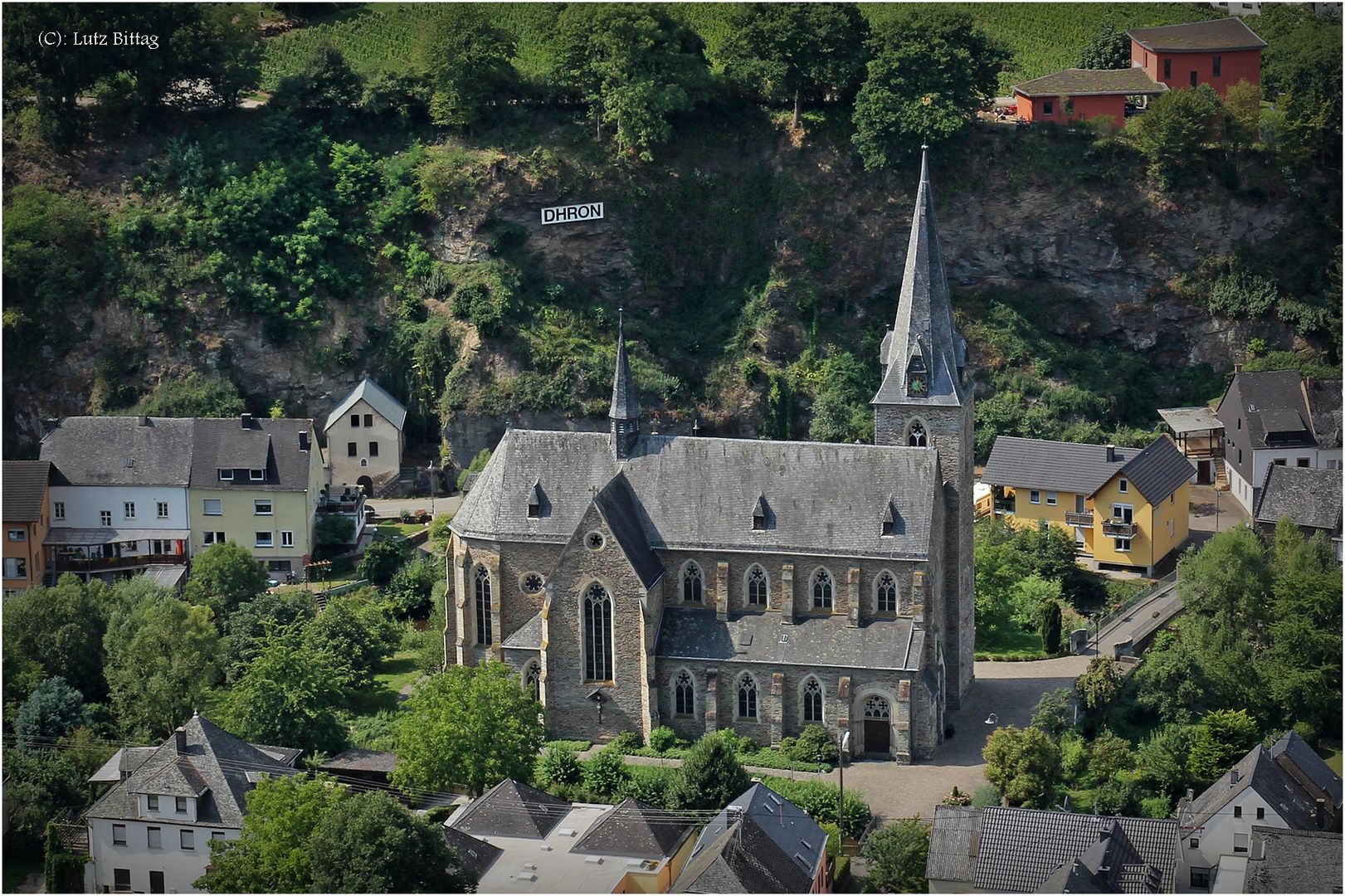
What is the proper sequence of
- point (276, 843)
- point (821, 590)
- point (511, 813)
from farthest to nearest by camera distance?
point (821, 590), point (511, 813), point (276, 843)

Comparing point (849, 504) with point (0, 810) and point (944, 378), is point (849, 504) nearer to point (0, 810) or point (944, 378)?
point (944, 378)

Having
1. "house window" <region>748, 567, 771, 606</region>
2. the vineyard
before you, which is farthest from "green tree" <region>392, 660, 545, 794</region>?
the vineyard

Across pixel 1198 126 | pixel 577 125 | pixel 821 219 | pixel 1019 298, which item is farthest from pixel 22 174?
pixel 1198 126

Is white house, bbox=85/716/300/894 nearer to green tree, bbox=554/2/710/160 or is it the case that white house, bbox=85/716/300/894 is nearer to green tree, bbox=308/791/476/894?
green tree, bbox=308/791/476/894

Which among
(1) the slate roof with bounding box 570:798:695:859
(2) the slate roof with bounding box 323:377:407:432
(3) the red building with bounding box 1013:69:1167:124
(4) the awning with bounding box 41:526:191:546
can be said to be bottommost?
(1) the slate roof with bounding box 570:798:695:859

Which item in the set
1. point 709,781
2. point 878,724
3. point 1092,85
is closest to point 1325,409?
point 1092,85

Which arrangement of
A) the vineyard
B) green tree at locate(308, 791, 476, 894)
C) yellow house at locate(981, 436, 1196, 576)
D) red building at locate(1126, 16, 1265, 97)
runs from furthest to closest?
the vineyard < red building at locate(1126, 16, 1265, 97) < yellow house at locate(981, 436, 1196, 576) < green tree at locate(308, 791, 476, 894)

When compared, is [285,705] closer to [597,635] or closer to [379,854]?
[597,635]
